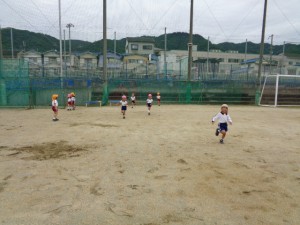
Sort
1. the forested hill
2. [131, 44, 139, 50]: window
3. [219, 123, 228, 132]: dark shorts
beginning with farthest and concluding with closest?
1. the forested hill
2. [131, 44, 139, 50]: window
3. [219, 123, 228, 132]: dark shorts

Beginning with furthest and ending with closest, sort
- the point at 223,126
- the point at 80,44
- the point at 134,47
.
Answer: the point at 134,47 → the point at 80,44 → the point at 223,126

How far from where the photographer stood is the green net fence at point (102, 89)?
19.2 metres

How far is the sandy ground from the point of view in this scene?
3820 mm

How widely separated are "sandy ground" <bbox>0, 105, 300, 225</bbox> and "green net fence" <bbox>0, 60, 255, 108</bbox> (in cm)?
1129

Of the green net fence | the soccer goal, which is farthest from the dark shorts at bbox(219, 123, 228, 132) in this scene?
the soccer goal

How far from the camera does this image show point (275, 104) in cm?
2180

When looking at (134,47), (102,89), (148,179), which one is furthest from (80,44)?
(148,179)

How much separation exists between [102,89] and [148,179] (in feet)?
58.9

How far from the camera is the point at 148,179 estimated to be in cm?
515

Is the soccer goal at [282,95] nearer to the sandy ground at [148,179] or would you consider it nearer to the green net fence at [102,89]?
the green net fence at [102,89]

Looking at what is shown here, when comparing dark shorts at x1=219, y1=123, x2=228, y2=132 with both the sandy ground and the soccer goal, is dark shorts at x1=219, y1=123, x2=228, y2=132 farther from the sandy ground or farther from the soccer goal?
the soccer goal

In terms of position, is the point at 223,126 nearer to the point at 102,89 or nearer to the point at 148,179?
the point at 148,179

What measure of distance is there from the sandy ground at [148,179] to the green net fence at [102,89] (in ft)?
37.1

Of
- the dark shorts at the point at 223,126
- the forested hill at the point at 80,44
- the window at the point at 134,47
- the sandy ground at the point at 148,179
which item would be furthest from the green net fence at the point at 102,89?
the window at the point at 134,47
